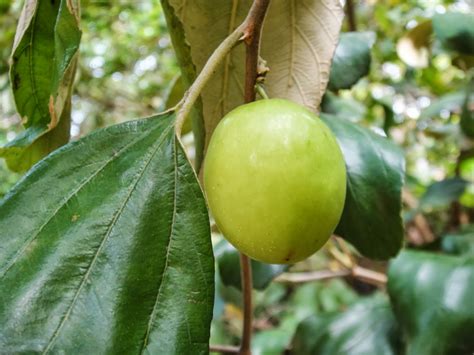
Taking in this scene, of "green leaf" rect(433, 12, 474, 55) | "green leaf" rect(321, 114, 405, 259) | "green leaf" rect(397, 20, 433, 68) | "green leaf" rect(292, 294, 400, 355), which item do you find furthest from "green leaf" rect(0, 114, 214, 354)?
"green leaf" rect(397, 20, 433, 68)

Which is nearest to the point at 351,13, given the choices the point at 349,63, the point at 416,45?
the point at 416,45

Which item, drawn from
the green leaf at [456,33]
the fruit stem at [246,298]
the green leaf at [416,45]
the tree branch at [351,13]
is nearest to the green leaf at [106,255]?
the fruit stem at [246,298]

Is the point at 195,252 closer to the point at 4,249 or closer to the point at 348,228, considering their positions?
the point at 4,249

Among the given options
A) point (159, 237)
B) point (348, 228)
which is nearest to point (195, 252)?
point (159, 237)

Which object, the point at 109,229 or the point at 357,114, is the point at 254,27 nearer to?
the point at 109,229

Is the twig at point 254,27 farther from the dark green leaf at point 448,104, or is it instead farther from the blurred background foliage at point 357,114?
the dark green leaf at point 448,104

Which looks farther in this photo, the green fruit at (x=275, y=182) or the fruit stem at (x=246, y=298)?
the fruit stem at (x=246, y=298)
